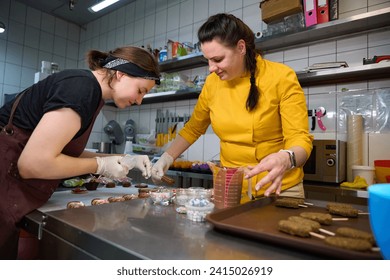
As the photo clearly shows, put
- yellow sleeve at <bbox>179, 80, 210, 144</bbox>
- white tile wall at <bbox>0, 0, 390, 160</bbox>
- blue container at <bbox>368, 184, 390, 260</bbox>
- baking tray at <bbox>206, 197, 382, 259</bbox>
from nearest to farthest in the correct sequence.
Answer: blue container at <bbox>368, 184, 390, 260</bbox> → baking tray at <bbox>206, 197, 382, 259</bbox> → yellow sleeve at <bbox>179, 80, 210, 144</bbox> → white tile wall at <bbox>0, 0, 390, 160</bbox>

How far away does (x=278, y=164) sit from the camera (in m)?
0.96

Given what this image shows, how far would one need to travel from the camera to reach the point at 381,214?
1.51 ft

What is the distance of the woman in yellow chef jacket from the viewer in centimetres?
133

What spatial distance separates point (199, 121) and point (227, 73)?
1.36 ft

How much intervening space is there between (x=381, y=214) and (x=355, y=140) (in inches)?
89.6

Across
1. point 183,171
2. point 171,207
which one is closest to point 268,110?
point 171,207

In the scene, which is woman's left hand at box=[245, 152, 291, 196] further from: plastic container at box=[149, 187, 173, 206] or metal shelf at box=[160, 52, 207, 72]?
metal shelf at box=[160, 52, 207, 72]

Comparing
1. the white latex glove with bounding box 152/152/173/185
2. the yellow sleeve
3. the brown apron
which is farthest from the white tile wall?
the brown apron

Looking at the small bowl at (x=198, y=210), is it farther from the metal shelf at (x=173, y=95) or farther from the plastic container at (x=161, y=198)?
the metal shelf at (x=173, y=95)

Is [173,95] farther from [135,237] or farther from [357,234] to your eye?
[357,234]

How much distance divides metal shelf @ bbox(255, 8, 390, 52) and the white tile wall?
0.07 meters

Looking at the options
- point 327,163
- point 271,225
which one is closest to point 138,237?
point 271,225

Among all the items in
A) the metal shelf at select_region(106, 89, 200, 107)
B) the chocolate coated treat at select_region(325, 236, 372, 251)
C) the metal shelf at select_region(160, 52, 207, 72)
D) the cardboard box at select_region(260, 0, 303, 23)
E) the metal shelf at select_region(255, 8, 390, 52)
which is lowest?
the chocolate coated treat at select_region(325, 236, 372, 251)
